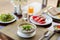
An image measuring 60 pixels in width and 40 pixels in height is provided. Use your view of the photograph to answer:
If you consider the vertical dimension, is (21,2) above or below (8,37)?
above

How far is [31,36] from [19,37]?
4.0 inches

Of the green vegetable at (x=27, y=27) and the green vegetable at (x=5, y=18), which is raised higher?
the green vegetable at (x=5, y=18)

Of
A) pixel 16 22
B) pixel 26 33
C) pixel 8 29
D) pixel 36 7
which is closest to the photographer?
pixel 26 33

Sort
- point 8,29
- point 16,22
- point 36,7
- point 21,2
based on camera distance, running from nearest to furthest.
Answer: point 8,29 → point 16,22 → point 21,2 → point 36,7

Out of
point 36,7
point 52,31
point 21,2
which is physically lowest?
point 52,31

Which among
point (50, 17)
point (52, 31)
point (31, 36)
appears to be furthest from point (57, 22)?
point (31, 36)

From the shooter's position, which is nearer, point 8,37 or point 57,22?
point 8,37

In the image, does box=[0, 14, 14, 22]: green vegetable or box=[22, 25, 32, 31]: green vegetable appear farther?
box=[0, 14, 14, 22]: green vegetable

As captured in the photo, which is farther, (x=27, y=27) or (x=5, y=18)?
(x=5, y=18)

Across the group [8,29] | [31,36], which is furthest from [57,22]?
[8,29]

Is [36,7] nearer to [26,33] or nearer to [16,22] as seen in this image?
[16,22]

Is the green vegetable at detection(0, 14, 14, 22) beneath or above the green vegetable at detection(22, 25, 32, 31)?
above

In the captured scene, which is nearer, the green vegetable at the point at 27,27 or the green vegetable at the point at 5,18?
the green vegetable at the point at 27,27

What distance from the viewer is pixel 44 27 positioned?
1.30 meters
